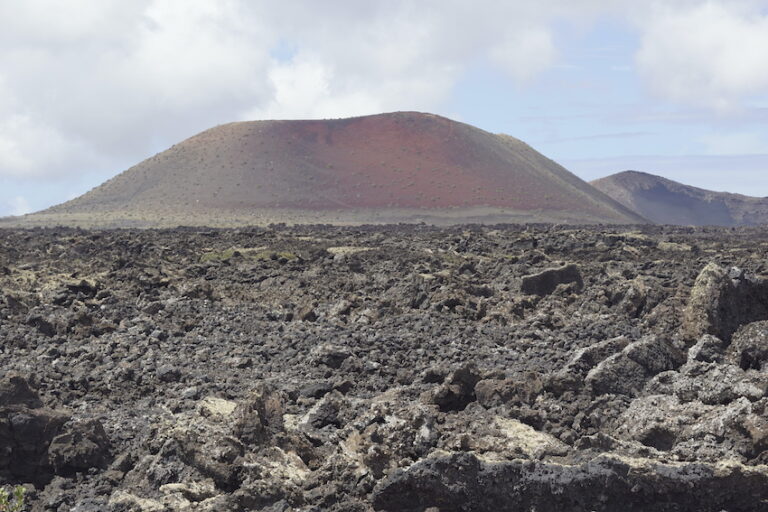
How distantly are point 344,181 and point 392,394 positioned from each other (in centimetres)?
8676

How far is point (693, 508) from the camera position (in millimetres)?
6336

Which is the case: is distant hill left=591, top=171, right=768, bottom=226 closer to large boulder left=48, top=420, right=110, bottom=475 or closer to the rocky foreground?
the rocky foreground

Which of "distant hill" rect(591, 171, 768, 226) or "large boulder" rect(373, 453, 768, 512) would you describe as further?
"distant hill" rect(591, 171, 768, 226)

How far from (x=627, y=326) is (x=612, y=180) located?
14034 cm

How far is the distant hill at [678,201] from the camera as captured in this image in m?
135

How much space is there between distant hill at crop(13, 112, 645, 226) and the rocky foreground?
57.5 metres

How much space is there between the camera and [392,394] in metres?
10.3

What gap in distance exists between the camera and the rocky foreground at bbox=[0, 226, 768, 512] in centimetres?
662

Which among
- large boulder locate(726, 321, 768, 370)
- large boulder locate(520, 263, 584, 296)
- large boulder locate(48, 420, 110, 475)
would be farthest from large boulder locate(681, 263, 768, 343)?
large boulder locate(48, 420, 110, 475)

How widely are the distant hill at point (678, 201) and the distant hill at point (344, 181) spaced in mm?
26086

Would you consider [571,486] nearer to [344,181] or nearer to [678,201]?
[344,181]

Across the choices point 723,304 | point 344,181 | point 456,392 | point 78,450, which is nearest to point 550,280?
point 723,304

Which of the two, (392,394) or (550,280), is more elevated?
(550,280)

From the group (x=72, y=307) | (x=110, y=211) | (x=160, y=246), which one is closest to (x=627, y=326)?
(x=72, y=307)
